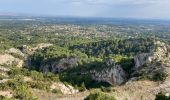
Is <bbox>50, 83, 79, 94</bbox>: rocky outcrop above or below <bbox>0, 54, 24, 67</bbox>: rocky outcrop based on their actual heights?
above

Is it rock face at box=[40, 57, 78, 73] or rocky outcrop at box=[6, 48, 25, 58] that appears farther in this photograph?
rocky outcrop at box=[6, 48, 25, 58]

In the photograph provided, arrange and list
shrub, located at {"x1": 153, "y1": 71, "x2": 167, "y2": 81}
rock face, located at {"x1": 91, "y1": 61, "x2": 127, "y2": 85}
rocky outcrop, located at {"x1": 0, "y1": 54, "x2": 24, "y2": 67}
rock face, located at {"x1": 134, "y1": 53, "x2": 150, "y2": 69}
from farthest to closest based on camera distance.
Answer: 1. rocky outcrop, located at {"x1": 0, "y1": 54, "x2": 24, "y2": 67}
2. rock face, located at {"x1": 134, "y1": 53, "x2": 150, "y2": 69}
3. rock face, located at {"x1": 91, "y1": 61, "x2": 127, "y2": 85}
4. shrub, located at {"x1": 153, "y1": 71, "x2": 167, "y2": 81}

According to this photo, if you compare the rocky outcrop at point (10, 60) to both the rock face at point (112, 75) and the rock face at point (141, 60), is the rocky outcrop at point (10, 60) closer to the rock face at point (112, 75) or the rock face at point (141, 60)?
the rock face at point (112, 75)

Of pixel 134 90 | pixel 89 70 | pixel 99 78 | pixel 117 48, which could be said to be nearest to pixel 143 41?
pixel 117 48

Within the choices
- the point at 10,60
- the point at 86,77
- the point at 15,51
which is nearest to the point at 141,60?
the point at 86,77

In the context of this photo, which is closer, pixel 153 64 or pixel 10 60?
pixel 153 64

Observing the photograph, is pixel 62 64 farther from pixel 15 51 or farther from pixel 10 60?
pixel 15 51

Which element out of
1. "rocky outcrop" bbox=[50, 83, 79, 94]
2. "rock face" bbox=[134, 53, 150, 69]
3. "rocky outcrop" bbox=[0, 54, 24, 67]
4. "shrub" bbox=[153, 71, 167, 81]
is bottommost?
"rocky outcrop" bbox=[0, 54, 24, 67]

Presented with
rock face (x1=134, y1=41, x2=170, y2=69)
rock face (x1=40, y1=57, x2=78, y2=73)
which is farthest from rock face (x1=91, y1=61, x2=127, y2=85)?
rock face (x1=40, y1=57, x2=78, y2=73)

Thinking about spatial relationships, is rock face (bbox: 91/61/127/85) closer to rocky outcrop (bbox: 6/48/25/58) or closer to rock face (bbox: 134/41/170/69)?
rock face (bbox: 134/41/170/69)
